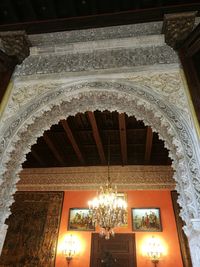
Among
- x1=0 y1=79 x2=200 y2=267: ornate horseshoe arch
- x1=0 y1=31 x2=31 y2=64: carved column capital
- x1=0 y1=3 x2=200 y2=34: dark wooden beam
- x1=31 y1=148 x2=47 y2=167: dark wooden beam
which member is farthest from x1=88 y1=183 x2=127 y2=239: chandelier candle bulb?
x1=0 y1=3 x2=200 y2=34: dark wooden beam

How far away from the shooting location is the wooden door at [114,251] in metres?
4.60

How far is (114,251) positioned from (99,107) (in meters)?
3.50

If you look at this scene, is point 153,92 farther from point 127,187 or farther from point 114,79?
point 127,187

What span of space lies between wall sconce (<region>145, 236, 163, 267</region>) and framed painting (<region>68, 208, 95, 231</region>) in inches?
48.6

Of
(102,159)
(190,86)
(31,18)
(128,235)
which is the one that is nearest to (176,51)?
(190,86)

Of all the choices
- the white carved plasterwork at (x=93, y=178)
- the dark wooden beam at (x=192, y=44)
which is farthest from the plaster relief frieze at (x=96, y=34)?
the white carved plasterwork at (x=93, y=178)

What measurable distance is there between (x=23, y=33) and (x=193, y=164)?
2.38 meters

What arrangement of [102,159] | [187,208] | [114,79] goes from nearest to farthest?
1. [187,208]
2. [114,79]
3. [102,159]

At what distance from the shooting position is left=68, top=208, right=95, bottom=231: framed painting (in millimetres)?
5102

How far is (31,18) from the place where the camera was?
2.73 metres

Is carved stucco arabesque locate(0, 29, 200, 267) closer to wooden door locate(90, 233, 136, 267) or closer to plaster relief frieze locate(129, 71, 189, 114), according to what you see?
plaster relief frieze locate(129, 71, 189, 114)

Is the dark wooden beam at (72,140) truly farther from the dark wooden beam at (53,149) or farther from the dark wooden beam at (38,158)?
the dark wooden beam at (38,158)

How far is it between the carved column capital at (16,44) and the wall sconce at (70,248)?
3856mm

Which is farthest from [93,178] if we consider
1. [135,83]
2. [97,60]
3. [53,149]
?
[135,83]
